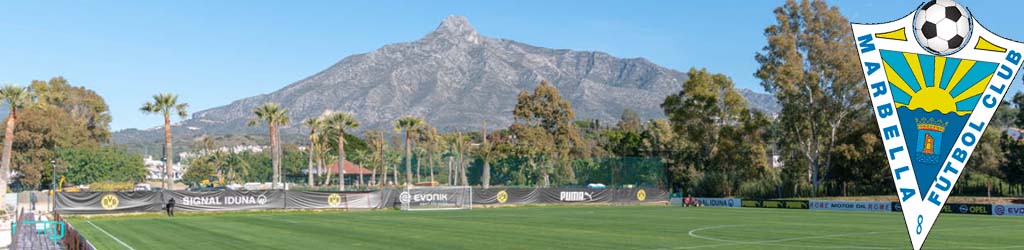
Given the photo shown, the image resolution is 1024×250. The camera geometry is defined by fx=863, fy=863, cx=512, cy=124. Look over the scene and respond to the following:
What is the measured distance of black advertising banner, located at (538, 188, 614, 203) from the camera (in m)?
64.1

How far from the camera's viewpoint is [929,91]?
22.1ft

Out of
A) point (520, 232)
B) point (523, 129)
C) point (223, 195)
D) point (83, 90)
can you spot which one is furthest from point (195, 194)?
point (83, 90)

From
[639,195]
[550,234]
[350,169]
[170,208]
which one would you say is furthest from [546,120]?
[350,169]

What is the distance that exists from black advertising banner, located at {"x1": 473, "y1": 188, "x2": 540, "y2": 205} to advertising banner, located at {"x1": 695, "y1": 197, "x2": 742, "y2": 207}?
12559 millimetres

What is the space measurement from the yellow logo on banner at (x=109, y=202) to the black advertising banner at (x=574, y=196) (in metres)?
28.6

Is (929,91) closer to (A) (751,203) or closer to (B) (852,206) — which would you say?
(B) (852,206)

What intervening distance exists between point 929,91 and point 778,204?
52652mm

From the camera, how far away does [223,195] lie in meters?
52.2

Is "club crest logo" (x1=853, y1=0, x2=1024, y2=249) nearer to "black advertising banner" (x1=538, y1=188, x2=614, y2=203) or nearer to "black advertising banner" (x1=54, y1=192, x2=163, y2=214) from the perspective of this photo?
"black advertising banner" (x1=54, y1=192, x2=163, y2=214)

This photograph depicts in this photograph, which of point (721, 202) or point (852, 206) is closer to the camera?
point (852, 206)

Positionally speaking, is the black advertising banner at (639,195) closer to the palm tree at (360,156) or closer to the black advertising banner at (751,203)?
the black advertising banner at (751,203)

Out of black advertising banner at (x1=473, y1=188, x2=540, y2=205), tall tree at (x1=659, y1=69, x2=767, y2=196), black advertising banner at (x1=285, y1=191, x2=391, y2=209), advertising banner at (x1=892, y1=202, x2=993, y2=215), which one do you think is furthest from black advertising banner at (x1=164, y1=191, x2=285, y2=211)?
advertising banner at (x1=892, y1=202, x2=993, y2=215)

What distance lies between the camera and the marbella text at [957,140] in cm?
664

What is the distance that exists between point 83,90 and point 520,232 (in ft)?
341
